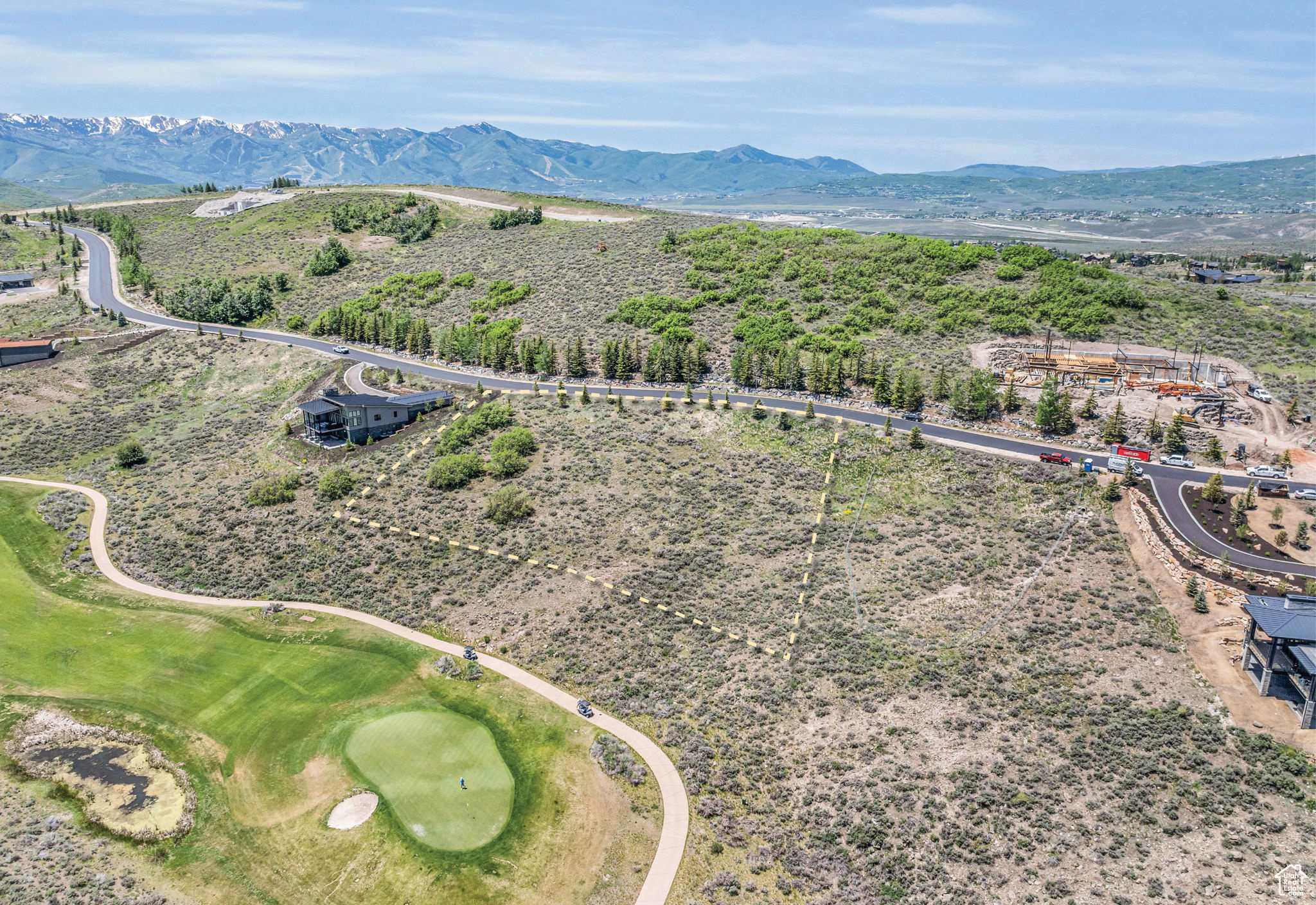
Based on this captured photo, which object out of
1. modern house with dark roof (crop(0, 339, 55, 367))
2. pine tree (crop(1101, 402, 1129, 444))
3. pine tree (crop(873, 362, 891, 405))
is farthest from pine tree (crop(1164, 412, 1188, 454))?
modern house with dark roof (crop(0, 339, 55, 367))

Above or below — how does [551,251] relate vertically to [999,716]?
above

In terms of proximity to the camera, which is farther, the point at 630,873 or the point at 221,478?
the point at 221,478

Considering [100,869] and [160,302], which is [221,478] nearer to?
[100,869]

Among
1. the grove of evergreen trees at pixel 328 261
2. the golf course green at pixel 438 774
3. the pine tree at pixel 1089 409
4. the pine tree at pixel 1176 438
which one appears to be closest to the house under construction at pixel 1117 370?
the pine tree at pixel 1089 409

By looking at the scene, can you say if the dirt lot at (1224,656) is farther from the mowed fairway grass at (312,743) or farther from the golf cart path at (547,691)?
the mowed fairway grass at (312,743)

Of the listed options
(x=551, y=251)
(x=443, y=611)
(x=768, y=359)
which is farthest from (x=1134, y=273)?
(x=443, y=611)

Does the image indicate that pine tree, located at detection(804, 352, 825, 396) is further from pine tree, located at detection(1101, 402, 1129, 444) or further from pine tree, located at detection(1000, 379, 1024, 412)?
pine tree, located at detection(1101, 402, 1129, 444)
